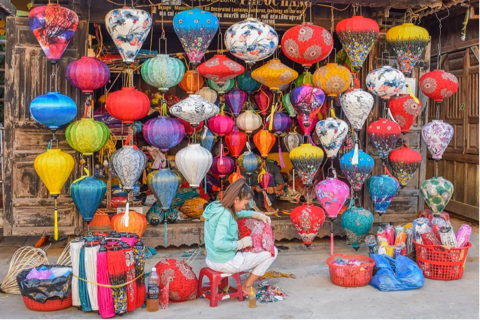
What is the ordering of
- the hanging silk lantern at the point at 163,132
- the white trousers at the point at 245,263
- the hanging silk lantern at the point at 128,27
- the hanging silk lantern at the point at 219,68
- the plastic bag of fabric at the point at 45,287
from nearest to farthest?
the plastic bag of fabric at the point at 45,287 → the white trousers at the point at 245,263 → the hanging silk lantern at the point at 128,27 → the hanging silk lantern at the point at 163,132 → the hanging silk lantern at the point at 219,68

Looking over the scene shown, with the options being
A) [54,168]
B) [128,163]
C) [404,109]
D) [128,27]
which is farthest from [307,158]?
[54,168]

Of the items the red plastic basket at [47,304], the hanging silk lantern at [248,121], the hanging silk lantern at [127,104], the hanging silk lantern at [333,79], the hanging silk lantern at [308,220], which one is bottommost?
the red plastic basket at [47,304]

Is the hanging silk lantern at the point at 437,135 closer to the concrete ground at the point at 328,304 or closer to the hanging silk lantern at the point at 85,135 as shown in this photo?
the concrete ground at the point at 328,304

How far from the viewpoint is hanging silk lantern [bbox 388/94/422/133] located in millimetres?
5621

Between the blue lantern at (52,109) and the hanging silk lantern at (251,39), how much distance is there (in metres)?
1.68

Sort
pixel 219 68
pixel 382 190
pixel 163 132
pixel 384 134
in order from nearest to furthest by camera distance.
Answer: pixel 163 132, pixel 219 68, pixel 384 134, pixel 382 190

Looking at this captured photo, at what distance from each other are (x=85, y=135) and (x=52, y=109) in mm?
385

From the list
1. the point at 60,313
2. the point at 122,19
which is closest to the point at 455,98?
the point at 122,19

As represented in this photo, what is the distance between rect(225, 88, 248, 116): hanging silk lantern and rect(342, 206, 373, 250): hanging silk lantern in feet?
5.55

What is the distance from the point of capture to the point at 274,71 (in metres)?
5.30

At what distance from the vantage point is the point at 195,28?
488cm

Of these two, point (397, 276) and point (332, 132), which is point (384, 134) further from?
point (397, 276)

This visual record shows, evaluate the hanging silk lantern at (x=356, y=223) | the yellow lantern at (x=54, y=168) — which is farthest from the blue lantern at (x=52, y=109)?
the hanging silk lantern at (x=356, y=223)

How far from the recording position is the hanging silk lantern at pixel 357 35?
5277 mm
